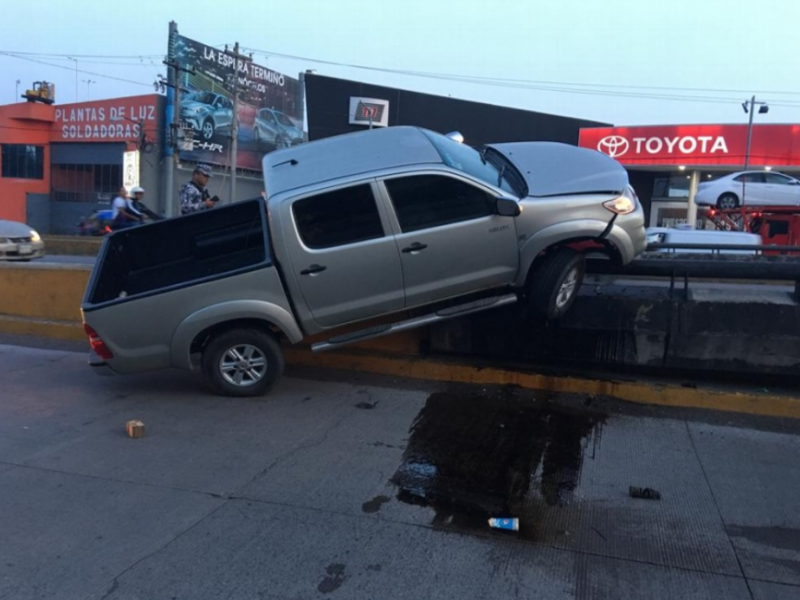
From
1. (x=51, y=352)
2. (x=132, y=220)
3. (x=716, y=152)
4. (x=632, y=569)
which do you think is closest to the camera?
A: (x=632, y=569)

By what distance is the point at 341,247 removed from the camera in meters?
6.64

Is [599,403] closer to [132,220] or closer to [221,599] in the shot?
[221,599]

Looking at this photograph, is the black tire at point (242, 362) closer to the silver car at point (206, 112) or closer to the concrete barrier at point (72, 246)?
the concrete barrier at point (72, 246)

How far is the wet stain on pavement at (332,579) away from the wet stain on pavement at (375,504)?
0.70 metres

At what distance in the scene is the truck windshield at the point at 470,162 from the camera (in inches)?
273

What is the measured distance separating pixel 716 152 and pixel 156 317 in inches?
1169

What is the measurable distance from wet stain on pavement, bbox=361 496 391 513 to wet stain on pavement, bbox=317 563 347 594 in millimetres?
698

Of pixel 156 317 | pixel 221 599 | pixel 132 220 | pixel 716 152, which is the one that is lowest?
pixel 221 599

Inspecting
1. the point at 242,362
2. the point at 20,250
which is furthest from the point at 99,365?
the point at 20,250

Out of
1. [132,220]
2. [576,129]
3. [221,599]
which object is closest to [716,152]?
[576,129]

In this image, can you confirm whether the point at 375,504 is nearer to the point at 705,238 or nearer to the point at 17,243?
the point at 705,238

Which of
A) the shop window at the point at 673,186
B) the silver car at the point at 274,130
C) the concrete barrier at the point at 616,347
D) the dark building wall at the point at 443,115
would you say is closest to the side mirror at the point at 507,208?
the concrete barrier at the point at 616,347

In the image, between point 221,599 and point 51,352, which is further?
point 51,352

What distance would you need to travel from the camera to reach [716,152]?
3120 centimetres
